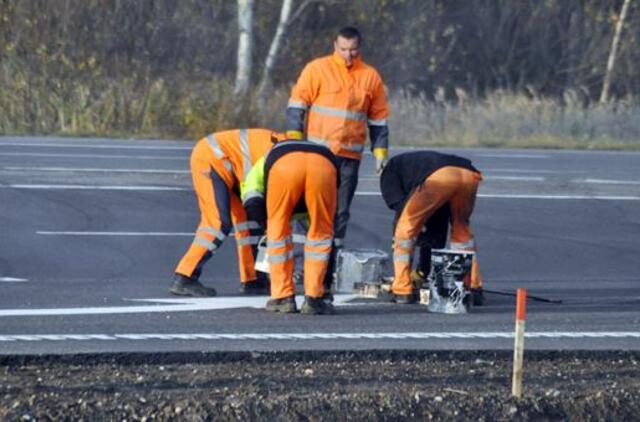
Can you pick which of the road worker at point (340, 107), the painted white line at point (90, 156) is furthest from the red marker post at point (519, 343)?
the painted white line at point (90, 156)

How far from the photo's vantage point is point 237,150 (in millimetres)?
9867

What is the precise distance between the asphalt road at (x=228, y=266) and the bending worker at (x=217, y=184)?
22 cm

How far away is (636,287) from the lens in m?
11.3

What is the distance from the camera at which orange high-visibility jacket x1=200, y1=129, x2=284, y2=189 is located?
9774 millimetres

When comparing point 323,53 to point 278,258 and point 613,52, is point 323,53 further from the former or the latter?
point 278,258

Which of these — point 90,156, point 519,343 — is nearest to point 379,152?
point 519,343

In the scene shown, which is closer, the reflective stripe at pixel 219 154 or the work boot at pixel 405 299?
the reflective stripe at pixel 219 154

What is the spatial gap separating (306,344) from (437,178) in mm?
2112

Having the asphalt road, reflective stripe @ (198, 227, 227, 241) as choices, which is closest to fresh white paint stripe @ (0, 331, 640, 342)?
the asphalt road

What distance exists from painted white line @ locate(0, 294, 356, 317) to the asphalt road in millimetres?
19

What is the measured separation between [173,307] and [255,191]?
98cm

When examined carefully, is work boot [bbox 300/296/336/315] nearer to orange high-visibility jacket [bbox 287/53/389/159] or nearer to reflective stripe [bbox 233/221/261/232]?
reflective stripe [bbox 233/221/261/232]

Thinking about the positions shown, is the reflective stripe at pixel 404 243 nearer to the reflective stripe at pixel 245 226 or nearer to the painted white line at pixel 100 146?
the reflective stripe at pixel 245 226

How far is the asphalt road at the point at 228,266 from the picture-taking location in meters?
8.67
